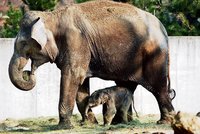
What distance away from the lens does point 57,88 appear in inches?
770

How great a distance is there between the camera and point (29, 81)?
47.4ft

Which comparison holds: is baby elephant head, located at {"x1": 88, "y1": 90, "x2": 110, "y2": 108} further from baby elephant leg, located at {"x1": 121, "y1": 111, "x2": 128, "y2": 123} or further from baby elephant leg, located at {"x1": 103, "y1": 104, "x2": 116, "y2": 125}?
baby elephant leg, located at {"x1": 121, "y1": 111, "x2": 128, "y2": 123}

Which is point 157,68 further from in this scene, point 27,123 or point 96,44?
point 27,123

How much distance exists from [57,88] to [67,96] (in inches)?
204

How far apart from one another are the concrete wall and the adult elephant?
4351 mm

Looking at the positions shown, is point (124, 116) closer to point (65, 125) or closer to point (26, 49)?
point (65, 125)

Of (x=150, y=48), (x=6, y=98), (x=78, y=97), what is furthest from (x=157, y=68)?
(x=6, y=98)

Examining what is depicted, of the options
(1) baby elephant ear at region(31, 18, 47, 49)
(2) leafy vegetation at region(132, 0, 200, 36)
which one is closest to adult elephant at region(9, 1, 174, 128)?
(1) baby elephant ear at region(31, 18, 47, 49)

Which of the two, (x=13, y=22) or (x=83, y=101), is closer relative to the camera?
(x=83, y=101)

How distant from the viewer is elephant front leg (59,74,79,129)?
564 inches

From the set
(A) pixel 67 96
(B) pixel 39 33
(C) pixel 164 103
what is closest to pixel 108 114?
(A) pixel 67 96

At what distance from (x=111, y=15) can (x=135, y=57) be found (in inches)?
29.6

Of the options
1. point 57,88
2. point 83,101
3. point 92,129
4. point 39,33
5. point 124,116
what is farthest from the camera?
Answer: point 57,88

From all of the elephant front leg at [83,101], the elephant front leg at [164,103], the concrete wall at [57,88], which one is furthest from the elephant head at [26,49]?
the concrete wall at [57,88]
